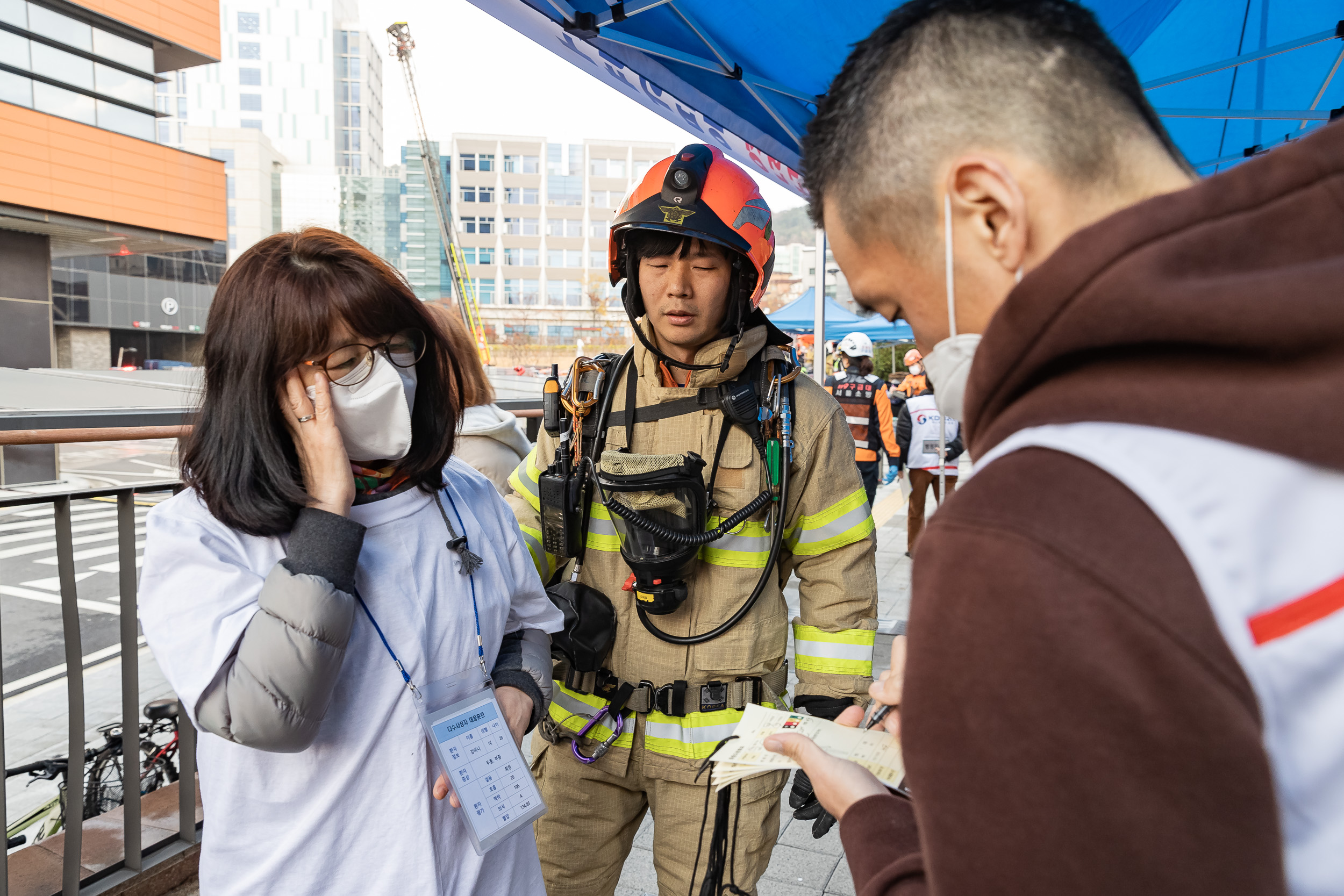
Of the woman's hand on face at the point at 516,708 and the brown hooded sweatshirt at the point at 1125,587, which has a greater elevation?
the brown hooded sweatshirt at the point at 1125,587

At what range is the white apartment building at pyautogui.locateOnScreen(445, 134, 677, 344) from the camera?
80.1 metres

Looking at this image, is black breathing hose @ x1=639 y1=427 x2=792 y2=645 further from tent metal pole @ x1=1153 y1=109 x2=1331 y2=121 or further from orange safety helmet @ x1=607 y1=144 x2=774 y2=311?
tent metal pole @ x1=1153 y1=109 x2=1331 y2=121

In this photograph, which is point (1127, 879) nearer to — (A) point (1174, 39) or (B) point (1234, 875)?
(B) point (1234, 875)

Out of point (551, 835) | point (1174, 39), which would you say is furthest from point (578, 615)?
point (1174, 39)

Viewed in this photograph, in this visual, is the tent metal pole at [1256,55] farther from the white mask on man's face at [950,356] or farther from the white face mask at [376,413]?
the white face mask at [376,413]

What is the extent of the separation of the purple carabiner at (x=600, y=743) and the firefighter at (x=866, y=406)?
5.68 m

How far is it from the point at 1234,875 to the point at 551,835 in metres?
1.82

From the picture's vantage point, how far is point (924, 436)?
7672 millimetres

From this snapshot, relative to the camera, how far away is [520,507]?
2.28 metres

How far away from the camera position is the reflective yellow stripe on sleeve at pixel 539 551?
2.21m

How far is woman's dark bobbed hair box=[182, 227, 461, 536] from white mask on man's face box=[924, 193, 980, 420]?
3.58ft

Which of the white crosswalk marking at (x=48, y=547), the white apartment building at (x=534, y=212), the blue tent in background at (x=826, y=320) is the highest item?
the white apartment building at (x=534, y=212)

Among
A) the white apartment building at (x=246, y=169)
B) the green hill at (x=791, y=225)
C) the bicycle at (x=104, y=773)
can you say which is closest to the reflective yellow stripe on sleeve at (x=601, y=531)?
the bicycle at (x=104, y=773)

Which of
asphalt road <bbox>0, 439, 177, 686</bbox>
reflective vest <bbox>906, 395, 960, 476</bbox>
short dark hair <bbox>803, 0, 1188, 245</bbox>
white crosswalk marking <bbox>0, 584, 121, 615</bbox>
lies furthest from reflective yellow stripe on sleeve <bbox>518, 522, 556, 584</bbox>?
white crosswalk marking <bbox>0, 584, 121, 615</bbox>
